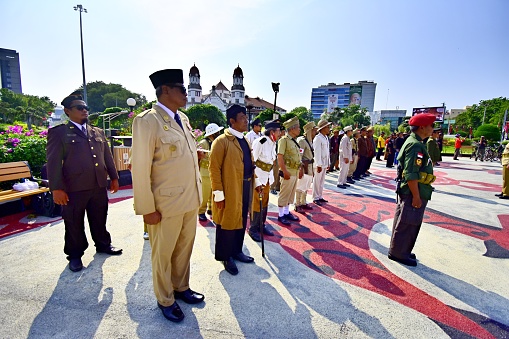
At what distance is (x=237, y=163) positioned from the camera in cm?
298

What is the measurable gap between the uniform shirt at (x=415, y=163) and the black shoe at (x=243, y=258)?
221cm

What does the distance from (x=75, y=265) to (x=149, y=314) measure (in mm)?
1353

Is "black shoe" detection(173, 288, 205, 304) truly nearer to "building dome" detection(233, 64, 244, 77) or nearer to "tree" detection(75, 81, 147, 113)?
"tree" detection(75, 81, 147, 113)

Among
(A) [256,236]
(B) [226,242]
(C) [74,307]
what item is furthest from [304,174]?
(C) [74,307]

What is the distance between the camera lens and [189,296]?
253 centimetres

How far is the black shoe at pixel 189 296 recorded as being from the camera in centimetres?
252

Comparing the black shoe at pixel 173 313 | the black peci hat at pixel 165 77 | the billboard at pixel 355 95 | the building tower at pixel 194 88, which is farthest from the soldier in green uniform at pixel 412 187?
the billboard at pixel 355 95

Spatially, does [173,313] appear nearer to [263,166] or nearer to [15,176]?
[263,166]

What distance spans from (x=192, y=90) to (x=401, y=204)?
8015 cm

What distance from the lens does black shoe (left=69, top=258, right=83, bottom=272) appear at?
299cm

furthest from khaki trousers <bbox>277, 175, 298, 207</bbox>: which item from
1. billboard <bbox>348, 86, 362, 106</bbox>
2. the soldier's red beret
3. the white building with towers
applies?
billboard <bbox>348, 86, 362, 106</bbox>

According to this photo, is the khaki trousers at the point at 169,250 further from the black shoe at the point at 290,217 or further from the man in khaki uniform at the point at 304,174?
the man in khaki uniform at the point at 304,174

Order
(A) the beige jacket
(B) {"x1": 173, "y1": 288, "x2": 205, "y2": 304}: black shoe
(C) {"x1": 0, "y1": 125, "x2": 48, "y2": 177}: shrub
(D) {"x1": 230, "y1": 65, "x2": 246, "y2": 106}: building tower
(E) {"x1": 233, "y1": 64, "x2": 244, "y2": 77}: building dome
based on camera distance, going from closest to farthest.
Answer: (A) the beige jacket → (B) {"x1": 173, "y1": 288, "x2": 205, "y2": 304}: black shoe → (C) {"x1": 0, "y1": 125, "x2": 48, "y2": 177}: shrub → (E) {"x1": 233, "y1": 64, "x2": 244, "y2": 77}: building dome → (D) {"x1": 230, "y1": 65, "x2": 246, "y2": 106}: building tower

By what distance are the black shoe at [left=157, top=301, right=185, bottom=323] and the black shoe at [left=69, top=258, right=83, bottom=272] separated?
1.39 metres
